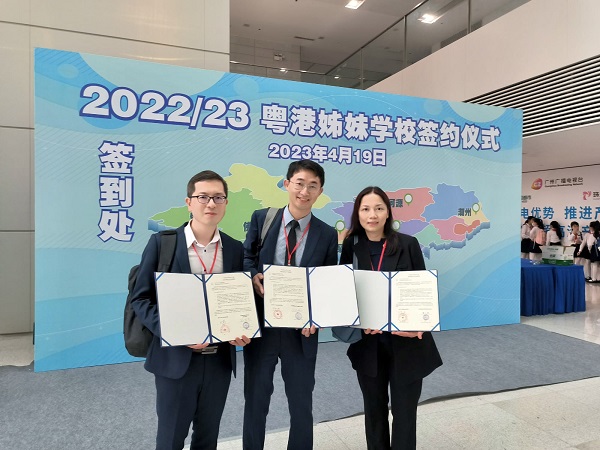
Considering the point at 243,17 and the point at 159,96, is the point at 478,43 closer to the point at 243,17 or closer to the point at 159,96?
the point at 243,17

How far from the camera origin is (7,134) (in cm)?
473

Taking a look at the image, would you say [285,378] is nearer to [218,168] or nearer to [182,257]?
[182,257]

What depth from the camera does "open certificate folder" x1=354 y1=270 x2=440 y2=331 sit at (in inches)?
66.2

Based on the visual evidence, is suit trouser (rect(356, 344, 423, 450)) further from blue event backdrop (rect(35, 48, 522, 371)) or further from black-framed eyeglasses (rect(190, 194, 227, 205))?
blue event backdrop (rect(35, 48, 522, 371))

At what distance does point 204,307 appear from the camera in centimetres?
154

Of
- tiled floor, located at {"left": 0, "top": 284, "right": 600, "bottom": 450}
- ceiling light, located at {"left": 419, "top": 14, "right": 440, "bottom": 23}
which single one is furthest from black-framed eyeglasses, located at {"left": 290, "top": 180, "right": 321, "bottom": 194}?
ceiling light, located at {"left": 419, "top": 14, "right": 440, "bottom": 23}

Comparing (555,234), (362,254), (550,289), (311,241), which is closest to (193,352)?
(311,241)

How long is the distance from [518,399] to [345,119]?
3013 millimetres

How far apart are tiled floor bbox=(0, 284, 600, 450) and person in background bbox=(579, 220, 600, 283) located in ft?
21.7

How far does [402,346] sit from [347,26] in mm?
9650

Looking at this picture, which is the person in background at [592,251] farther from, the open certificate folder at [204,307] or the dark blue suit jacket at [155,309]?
the dark blue suit jacket at [155,309]

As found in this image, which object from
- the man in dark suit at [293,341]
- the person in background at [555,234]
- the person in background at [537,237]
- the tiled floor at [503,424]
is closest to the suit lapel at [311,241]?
the man in dark suit at [293,341]

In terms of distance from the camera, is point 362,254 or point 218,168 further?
point 218,168

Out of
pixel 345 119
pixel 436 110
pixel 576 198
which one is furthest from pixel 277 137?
pixel 576 198
